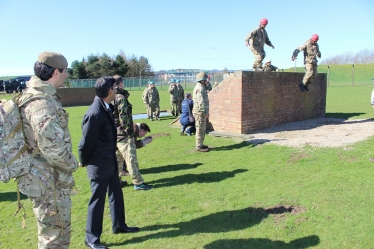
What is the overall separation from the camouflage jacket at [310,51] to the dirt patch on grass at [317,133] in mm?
2216

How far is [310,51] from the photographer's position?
10.8m

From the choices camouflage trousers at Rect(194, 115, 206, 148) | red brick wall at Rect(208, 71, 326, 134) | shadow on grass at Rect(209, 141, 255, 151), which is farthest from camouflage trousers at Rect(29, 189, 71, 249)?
red brick wall at Rect(208, 71, 326, 134)

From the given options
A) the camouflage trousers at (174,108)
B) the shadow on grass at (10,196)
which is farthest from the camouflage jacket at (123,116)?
the camouflage trousers at (174,108)

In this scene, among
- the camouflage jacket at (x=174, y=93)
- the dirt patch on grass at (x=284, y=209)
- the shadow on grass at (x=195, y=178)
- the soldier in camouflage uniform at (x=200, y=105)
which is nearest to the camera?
the dirt patch on grass at (x=284, y=209)

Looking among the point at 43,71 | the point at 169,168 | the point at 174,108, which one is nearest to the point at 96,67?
the point at 174,108

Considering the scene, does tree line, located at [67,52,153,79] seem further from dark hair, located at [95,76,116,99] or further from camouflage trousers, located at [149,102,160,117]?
dark hair, located at [95,76,116,99]

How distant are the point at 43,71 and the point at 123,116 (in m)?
2.43

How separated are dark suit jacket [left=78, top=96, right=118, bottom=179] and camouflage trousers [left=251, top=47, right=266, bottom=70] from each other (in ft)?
26.0

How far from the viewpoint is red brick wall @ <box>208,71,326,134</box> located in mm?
9539

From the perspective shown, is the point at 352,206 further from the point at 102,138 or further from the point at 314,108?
the point at 314,108

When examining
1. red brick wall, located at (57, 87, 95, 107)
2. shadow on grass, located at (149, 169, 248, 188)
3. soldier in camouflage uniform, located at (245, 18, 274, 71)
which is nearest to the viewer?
shadow on grass, located at (149, 169, 248, 188)

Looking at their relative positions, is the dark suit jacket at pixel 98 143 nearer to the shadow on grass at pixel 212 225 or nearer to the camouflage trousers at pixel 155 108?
the shadow on grass at pixel 212 225

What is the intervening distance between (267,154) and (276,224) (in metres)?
3.50

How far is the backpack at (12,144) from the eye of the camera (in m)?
2.54
